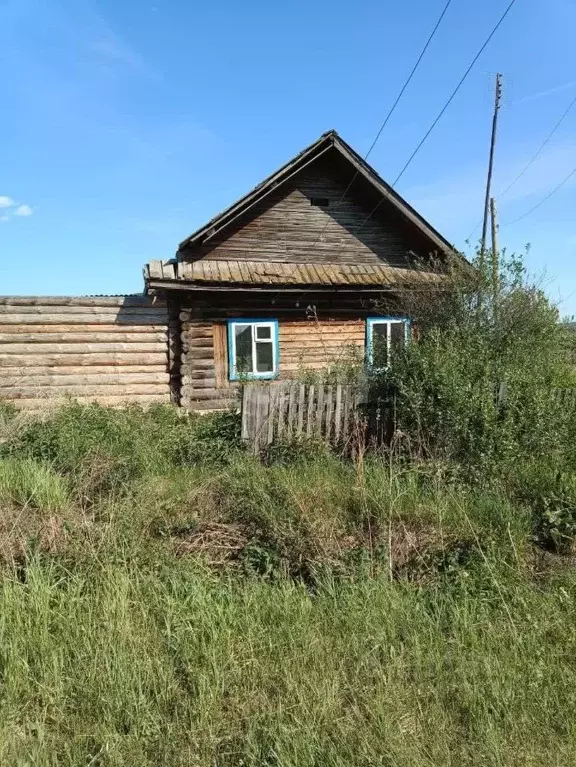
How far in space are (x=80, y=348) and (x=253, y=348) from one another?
378cm

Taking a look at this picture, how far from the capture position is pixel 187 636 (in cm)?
317

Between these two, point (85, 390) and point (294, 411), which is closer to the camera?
point (294, 411)

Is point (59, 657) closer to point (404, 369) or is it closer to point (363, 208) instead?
point (404, 369)

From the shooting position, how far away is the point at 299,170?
13516 mm

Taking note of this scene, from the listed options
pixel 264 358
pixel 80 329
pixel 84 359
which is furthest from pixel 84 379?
pixel 264 358

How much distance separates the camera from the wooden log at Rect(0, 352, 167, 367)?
444 inches

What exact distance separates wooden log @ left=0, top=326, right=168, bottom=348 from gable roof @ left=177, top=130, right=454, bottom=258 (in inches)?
86.7

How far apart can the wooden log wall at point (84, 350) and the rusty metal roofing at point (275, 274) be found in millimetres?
926

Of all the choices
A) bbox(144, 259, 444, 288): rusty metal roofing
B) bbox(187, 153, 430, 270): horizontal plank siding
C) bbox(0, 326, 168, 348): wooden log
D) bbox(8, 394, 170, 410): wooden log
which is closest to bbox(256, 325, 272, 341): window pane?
bbox(144, 259, 444, 288): rusty metal roofing

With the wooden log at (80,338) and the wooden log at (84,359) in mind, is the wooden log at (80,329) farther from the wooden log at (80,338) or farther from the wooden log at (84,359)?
the wooden log at (84,359)

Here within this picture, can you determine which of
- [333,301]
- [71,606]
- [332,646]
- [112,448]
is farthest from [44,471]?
[333,301]

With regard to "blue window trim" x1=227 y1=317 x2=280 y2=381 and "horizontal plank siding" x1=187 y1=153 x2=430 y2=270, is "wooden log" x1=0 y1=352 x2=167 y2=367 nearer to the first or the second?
"blue window trim" x1=227 y1=317 x2=280 y2=381

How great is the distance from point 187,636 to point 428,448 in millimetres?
3761

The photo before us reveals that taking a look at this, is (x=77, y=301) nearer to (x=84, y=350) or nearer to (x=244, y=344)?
(x=84, y=350)
